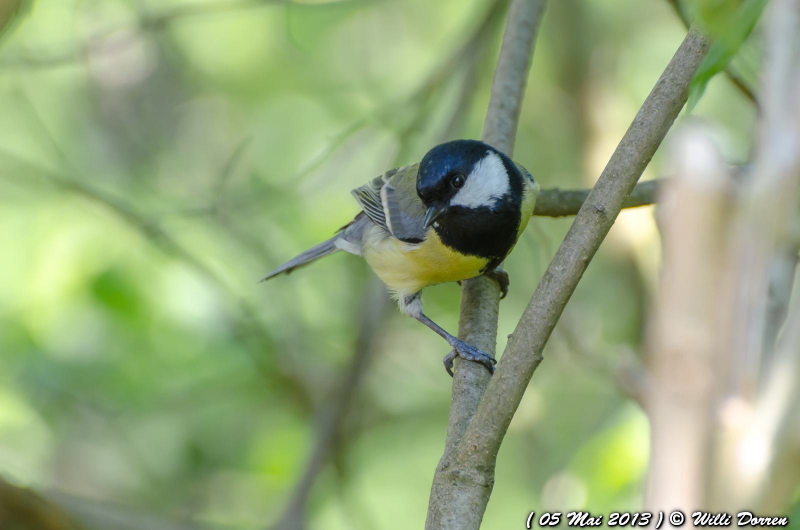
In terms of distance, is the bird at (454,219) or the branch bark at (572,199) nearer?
the branch bark at (572,199)

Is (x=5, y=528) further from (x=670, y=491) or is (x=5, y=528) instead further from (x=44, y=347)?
(x=670, y=491)

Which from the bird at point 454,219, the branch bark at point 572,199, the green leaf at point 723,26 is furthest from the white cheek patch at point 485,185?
the green leaf at point 723,26

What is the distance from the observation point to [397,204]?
277cm

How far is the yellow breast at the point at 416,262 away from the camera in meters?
2.44

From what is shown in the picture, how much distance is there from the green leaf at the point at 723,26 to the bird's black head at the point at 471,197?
1.41 metres

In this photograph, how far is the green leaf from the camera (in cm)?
82

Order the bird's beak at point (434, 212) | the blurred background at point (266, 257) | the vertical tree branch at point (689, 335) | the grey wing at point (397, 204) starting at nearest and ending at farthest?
the vertical tree branch at point (689, 335)
the bird's beak at point (434, 212)
the grey wing at point (397, 204)
the blurred background at point (266, 257)

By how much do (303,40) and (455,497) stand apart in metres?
2.49

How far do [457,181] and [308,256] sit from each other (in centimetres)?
91

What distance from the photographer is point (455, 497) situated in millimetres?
1445

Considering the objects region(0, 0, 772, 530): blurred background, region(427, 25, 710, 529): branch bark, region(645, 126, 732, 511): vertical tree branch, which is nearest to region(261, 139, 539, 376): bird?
region(0, 0, 772, 530): blurred background

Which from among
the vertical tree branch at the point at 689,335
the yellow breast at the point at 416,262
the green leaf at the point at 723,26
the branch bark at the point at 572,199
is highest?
the yellow breast at the point at 416,262

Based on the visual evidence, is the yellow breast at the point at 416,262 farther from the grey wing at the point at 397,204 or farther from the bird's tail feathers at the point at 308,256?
the bird's tail feathers at the point at 308,256

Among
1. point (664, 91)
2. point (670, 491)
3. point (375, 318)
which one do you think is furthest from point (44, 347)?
point (670, 491)
